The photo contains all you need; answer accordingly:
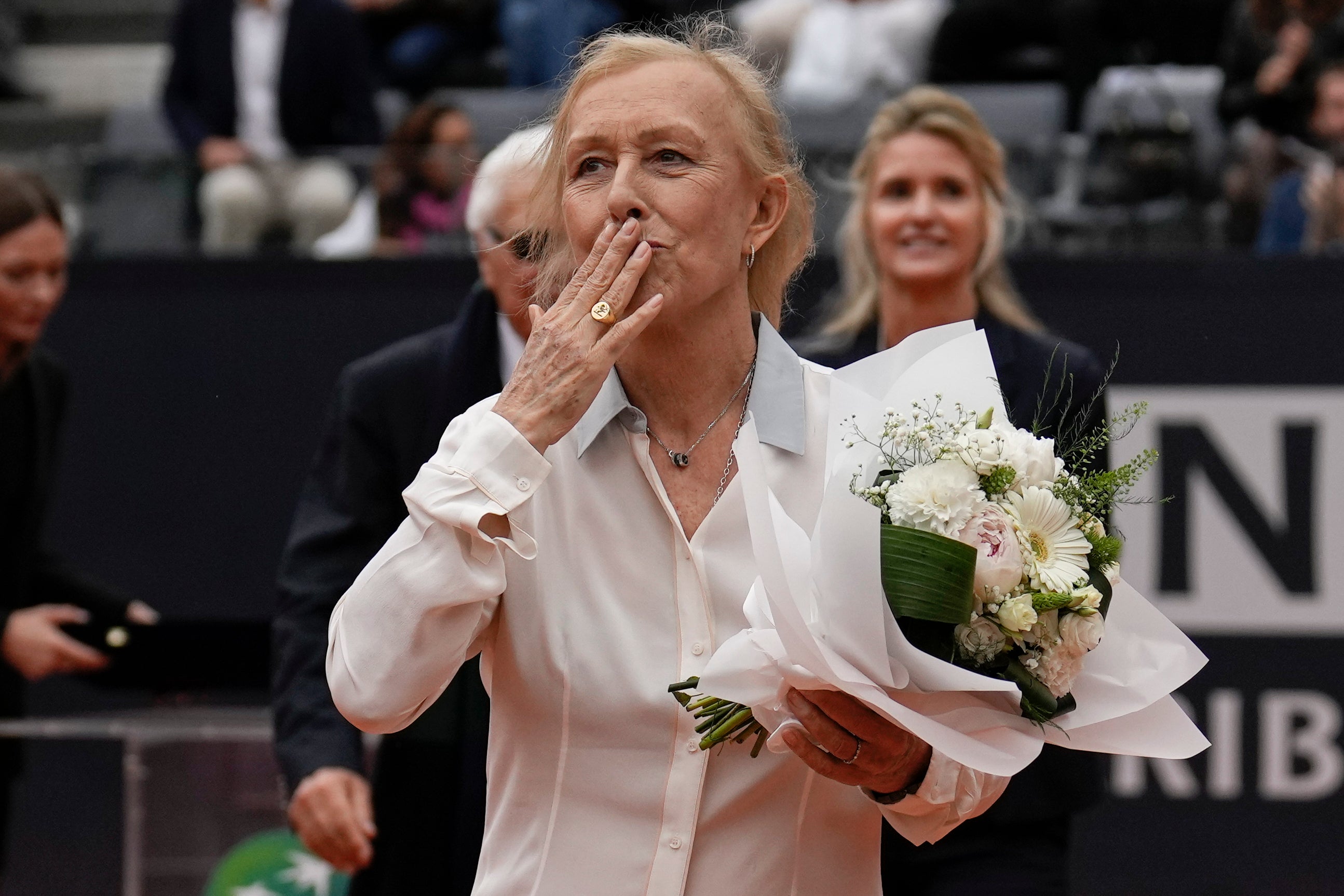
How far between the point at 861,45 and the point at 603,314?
5.67 m

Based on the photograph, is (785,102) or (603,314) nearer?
(603,314)

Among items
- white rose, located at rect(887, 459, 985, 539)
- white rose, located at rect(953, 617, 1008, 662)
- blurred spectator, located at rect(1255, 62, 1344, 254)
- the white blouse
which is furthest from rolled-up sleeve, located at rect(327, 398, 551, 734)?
blurred spectator, located at rect(1255, 62, 1344, 254)

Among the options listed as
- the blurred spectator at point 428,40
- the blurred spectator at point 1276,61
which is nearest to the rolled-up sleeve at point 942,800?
the blurred spectator at point 1276,61

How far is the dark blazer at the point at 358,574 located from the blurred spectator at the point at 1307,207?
117 inches

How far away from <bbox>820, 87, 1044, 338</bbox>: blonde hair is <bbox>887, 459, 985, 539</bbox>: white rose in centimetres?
179

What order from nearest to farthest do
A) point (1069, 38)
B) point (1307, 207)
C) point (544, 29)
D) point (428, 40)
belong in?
point (1307, 207) < point (1069, 38) < point (544, 29) < point (428, 40)

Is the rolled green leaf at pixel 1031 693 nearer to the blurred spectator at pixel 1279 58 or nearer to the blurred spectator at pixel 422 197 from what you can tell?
the blurred spectator at pixel 422 197

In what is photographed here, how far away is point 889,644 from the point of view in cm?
199

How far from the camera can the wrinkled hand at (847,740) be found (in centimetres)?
204

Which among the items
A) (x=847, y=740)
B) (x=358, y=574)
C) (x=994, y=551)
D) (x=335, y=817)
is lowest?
(x=335, y=817)

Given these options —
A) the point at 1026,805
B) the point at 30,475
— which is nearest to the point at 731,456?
the point at 1026,805

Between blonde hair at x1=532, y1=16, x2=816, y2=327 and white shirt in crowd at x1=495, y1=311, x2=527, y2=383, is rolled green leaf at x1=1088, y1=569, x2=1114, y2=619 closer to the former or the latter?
blonde hair at x1=532, y1=16, x2=816, y2=327

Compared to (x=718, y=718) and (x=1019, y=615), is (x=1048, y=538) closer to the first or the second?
(x=1019, y=615)

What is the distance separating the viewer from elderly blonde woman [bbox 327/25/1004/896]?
6.81ft
